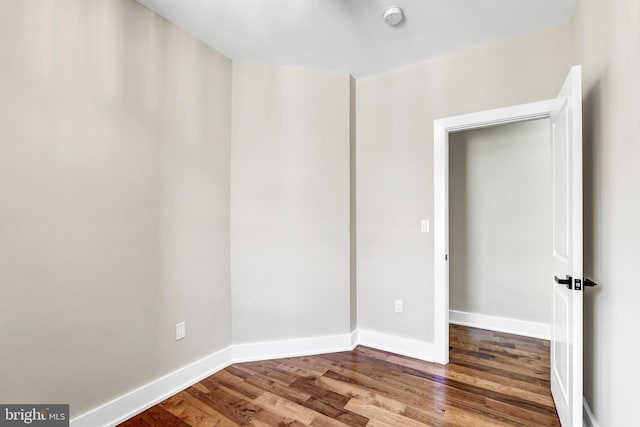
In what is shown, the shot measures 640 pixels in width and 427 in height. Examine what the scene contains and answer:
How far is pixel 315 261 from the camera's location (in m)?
2.66

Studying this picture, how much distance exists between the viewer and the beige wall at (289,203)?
254 centimetres

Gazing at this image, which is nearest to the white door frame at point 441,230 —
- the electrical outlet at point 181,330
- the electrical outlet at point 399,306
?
the electrical outlet at point 399,306

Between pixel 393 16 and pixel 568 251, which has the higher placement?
pixel 393 16

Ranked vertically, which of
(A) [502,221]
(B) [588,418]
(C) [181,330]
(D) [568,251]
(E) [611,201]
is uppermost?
(E) [611,201]

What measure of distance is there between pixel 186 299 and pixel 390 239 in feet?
5.82

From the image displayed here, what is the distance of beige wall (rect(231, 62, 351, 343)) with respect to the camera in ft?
8.33

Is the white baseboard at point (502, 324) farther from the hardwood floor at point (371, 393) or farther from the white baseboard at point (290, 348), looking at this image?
the white baseboard at point (290, 348)

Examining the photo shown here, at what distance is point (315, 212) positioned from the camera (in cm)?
266

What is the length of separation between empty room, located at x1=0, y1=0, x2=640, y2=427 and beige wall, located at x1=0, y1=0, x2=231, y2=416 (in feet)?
0.04

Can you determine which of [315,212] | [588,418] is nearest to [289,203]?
[315,212]

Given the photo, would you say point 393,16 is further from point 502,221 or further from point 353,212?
point 502,221

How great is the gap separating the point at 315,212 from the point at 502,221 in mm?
2142

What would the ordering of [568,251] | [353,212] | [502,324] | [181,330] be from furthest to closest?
1. [502,324]
2. [353,212]
3. [181,330]
4. [568,251]

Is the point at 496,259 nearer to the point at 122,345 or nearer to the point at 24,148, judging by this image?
the point at 122,345
